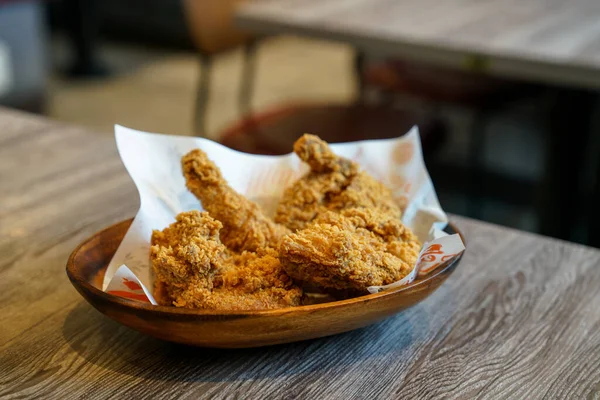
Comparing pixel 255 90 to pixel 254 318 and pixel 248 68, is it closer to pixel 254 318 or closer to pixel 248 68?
pixel 248 68

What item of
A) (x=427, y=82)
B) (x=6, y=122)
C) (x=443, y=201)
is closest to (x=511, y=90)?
(x=427, y=82)

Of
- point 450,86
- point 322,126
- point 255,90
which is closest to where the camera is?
point 322,126

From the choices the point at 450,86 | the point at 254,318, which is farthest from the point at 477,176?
the point at 254,318

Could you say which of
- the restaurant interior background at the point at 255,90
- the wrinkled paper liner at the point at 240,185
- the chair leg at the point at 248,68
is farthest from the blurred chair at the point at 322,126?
the wrinkled paper liner at the point at 240,185

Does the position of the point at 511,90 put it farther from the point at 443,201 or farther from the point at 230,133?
the point at 230,133

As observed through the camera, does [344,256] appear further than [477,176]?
No

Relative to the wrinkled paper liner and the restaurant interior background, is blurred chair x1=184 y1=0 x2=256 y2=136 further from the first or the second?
the wrinkled paper liner
